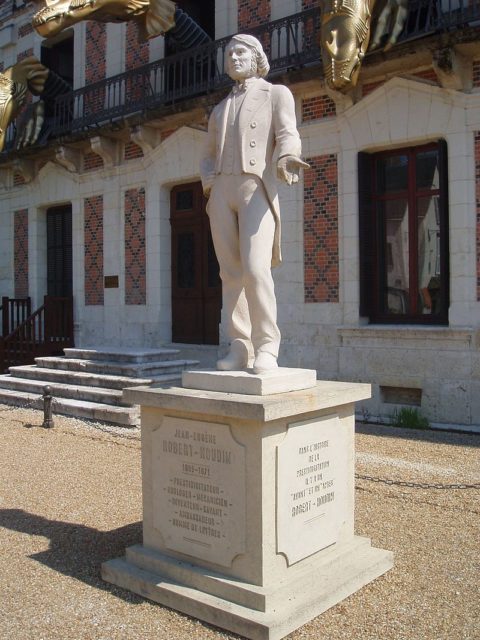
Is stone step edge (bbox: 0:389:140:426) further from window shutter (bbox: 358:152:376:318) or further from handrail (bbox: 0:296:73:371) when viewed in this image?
window shutter (bbox: 358:152:376:318)

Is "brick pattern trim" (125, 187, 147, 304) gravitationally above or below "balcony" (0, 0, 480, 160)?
below

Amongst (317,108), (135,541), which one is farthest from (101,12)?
(135,541)

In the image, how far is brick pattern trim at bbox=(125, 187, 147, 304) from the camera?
1275 cm

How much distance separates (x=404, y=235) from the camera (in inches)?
376

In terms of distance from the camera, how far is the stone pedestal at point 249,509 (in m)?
3.51

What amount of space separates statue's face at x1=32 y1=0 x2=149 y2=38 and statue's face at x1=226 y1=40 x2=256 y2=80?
8.22m

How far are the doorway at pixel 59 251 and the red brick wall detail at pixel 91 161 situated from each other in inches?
44.5

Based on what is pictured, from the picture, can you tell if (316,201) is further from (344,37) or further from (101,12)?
(101,12)

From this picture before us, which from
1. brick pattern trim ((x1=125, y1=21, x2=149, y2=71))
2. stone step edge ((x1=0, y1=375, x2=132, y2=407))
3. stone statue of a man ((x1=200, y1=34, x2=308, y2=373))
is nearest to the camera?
stone statue of a man ((x1=200, y1=34, x2=308, y2=373))

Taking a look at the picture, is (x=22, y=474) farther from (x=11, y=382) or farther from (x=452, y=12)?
(x=452, y=12)

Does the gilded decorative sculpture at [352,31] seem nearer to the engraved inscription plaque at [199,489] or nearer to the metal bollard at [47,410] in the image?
the metal bollard at [47,410]

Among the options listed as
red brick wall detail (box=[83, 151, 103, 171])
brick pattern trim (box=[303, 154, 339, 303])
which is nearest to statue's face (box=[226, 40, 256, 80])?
brick pattern trim (box=[303, 154, 339, 303])

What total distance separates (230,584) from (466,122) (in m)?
7.04

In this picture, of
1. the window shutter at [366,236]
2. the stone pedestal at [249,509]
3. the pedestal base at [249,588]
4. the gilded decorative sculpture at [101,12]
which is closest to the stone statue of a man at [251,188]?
the stone pedestal at [249,509]
